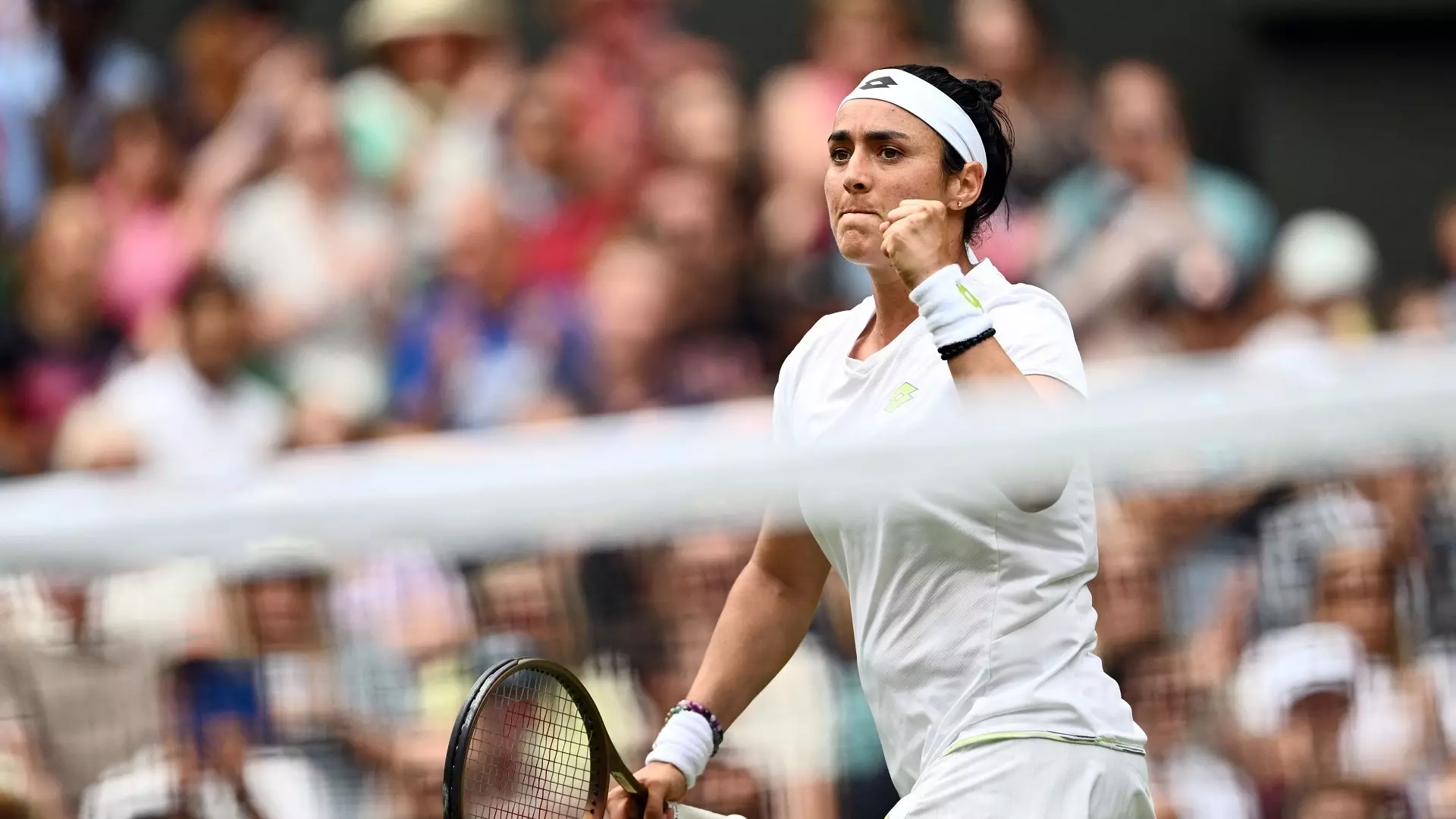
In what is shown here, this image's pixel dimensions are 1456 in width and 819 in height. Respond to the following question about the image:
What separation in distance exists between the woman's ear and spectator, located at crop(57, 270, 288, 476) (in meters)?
4.50

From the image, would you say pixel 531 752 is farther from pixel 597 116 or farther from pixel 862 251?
pixel 597 116

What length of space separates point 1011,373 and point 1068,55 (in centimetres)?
577

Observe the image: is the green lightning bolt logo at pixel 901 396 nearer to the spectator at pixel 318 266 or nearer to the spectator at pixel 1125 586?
the spectator at pixel 1125 586

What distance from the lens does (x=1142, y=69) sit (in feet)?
28.1

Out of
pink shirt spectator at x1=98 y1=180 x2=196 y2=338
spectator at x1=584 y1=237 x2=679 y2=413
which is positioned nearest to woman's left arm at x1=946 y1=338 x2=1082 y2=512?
spectator at x1=584 y1=237 x2=679 y2=413

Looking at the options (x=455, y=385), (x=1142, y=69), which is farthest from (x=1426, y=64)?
(x=455, y=385)

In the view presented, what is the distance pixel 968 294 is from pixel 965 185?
1.60ft

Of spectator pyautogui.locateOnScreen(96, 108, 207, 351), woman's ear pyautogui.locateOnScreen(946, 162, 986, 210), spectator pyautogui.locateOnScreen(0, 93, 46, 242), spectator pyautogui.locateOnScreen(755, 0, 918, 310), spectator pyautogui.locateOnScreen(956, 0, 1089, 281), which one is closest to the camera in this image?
woman's ear pyautogui.locateOnScreen(946, 162, 986, 210)

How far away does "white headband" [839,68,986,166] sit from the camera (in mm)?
3850

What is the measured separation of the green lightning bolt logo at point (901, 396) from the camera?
3.75 m

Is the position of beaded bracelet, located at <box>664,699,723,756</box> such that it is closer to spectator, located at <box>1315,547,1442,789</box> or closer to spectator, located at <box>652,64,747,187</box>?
spectator, located at <box>1315,547,1442,789</box>

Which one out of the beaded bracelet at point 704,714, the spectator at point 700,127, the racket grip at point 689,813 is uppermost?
the spectator at point 700,127

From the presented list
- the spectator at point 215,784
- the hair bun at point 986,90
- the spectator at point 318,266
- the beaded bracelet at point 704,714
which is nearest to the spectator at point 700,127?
the spectator at point 318,266

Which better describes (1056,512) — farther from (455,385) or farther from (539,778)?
(455,385)
